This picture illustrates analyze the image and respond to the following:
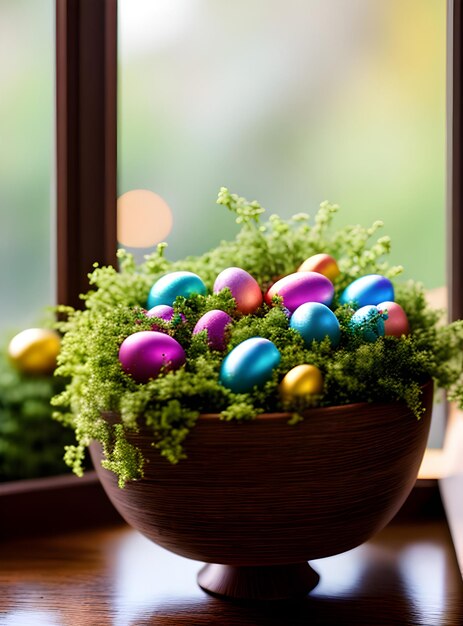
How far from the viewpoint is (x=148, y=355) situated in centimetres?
87

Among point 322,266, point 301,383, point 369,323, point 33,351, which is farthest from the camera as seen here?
point 33,351

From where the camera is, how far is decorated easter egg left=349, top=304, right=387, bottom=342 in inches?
37.1

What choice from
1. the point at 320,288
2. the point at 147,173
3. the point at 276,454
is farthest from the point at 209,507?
the point at 147,173

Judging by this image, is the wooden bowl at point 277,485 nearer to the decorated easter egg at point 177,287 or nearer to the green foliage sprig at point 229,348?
the green foliage sprig at point 229,348

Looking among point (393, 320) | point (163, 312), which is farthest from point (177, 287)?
point (393, 320)

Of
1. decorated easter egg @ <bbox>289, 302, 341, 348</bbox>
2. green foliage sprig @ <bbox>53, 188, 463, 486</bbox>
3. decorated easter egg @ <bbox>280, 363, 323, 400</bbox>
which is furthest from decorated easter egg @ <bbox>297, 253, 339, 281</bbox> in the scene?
decorated easter egg @ <bbox>280, 363, 323, 400</bbox>

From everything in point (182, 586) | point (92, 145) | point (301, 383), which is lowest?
point (182, 586)

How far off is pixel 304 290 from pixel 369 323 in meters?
0.10

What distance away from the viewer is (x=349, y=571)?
1080mm

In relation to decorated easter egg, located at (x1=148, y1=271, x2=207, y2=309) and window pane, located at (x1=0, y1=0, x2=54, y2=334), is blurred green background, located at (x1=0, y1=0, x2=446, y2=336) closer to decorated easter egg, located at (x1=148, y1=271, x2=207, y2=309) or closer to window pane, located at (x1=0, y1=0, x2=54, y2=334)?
window pane, located at (x1=0, y1=0, x2=54, y2=334)

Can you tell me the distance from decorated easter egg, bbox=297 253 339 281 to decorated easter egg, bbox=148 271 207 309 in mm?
157

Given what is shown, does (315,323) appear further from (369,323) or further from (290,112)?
(290,112)

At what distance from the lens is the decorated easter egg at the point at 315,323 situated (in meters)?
0.92

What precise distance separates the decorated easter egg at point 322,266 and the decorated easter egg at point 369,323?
13 cm
